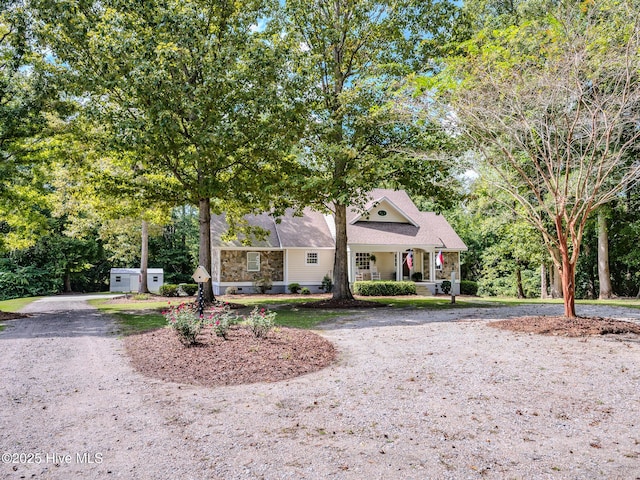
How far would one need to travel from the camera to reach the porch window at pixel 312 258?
2689 centimetres

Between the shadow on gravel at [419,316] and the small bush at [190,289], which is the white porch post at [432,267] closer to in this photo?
the shadow on gravel at [419,316]

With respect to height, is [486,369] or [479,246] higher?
[479,246]

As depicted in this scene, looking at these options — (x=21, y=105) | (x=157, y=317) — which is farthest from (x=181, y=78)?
(x=157, y=317)

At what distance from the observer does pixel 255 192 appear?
1711 cm

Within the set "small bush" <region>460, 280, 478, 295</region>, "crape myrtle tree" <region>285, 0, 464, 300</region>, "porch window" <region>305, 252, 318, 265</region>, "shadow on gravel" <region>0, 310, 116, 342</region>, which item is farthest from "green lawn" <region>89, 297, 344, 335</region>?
"small bush" <region>460, 280, 478, 295</region>

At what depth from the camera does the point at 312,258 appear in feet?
88.6

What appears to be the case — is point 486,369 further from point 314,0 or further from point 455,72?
point 314,0

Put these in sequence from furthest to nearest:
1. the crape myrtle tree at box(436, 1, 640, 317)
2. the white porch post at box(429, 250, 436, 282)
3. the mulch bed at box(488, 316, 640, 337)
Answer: the white porch post at box(429, 250, 436, 282)
the mulch bed at box(488, 316, 640, 337)
the crape myrtle tree at box(436, 1, 640, 317)

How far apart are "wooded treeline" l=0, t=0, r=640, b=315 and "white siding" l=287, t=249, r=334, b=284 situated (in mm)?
7115

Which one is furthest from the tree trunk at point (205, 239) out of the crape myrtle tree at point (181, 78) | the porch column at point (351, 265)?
the porch column at point (351, 265)

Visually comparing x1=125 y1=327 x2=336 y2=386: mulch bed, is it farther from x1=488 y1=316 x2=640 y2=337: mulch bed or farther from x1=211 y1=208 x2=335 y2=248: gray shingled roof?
x1=211 y1=208 x2=335 y2=248: gray shingled roof

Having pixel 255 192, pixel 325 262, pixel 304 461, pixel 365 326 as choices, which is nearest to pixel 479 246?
pixel 325 262

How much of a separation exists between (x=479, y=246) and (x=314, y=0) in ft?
83.1

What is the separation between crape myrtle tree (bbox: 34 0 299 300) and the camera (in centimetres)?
1355
